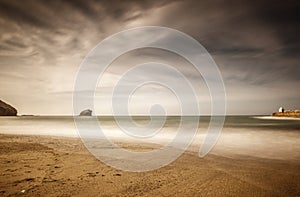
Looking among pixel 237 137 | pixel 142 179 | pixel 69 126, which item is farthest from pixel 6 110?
pixel 142 179

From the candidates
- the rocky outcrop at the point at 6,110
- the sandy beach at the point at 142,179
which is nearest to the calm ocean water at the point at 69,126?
the sandy beach at the point at 142,179

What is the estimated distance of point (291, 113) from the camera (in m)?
85.7

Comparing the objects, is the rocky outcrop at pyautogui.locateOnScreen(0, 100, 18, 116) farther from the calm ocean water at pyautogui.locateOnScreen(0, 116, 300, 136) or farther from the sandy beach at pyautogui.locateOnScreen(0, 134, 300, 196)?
the sandy beach at pyautogui.locateOnScreen(0, 134, 300, 196)

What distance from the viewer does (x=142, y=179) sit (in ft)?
16.2

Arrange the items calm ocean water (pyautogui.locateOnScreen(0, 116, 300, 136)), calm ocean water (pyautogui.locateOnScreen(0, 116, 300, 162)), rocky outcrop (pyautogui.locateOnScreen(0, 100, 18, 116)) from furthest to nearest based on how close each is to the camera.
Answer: rocky outcrop (pyautogui.locateOnScreen(0, 100, 18, 116)) → calm ocean water (pyautogui.locateOnScreen(0, 116, 300, 136)) → calm ocean water (pyautogui.locateOnScreen(0, 116, 300, 162))

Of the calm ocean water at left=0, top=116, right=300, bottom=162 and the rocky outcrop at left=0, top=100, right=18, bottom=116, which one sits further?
the rocky outcrop at left=0, top=100, right=18, bottom=116

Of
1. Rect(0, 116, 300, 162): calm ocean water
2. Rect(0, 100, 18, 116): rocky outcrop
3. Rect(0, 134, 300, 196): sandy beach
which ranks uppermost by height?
Rect(0, 100, 18, 116): rocky outcrop

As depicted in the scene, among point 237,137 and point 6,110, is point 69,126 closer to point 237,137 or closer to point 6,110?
point 237,137

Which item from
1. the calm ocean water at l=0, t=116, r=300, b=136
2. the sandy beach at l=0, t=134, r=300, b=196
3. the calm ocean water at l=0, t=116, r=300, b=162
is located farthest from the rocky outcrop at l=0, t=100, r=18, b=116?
the sandy beach at l=0, t=134, r=300, b=196

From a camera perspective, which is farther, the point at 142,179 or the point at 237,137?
the point at 237,137

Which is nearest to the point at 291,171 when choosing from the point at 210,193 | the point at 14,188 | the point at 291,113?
the point at 210,193

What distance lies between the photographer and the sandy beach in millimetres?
4102

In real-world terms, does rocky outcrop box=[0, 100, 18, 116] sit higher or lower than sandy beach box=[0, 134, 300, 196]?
higher

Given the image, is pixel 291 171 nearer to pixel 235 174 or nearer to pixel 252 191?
pixel 235 174
